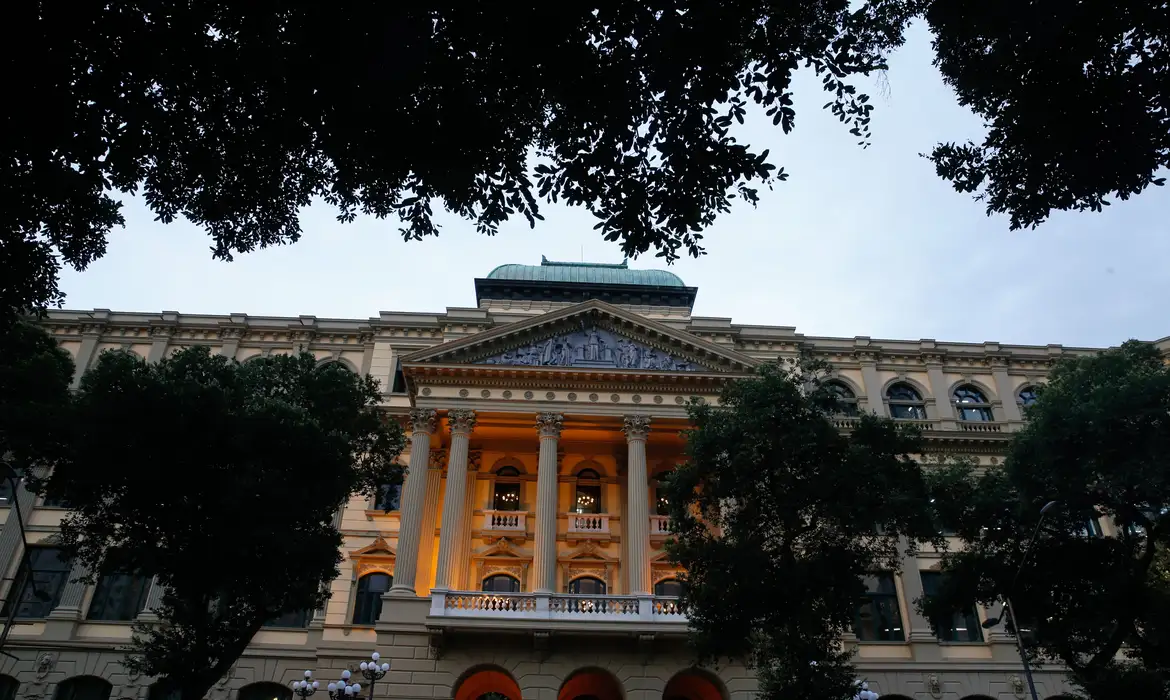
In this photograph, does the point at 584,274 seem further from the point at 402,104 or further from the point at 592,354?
the point at 402,104

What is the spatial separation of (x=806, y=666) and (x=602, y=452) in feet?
52.4

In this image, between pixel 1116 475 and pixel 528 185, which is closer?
pixel 528 185

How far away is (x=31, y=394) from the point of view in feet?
74.3

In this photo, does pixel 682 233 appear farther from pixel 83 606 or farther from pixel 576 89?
pixel 83 606

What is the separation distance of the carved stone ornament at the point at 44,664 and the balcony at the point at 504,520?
1565 cm

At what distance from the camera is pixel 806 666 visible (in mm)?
18719

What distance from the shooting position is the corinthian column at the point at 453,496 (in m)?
27.9

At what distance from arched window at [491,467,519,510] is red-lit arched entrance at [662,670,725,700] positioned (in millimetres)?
8902

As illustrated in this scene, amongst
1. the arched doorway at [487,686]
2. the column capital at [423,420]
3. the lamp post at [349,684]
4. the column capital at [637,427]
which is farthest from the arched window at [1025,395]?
the lamp post at [349,684]

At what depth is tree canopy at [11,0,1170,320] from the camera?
8.75 meters

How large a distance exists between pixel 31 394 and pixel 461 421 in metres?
Answer: 13.6

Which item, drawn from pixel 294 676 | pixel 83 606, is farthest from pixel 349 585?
pixel 83 606

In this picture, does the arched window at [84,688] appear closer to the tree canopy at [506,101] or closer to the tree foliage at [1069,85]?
the tree canopy at [506,101]

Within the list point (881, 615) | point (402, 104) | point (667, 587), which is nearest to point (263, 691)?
point (667, 587)
